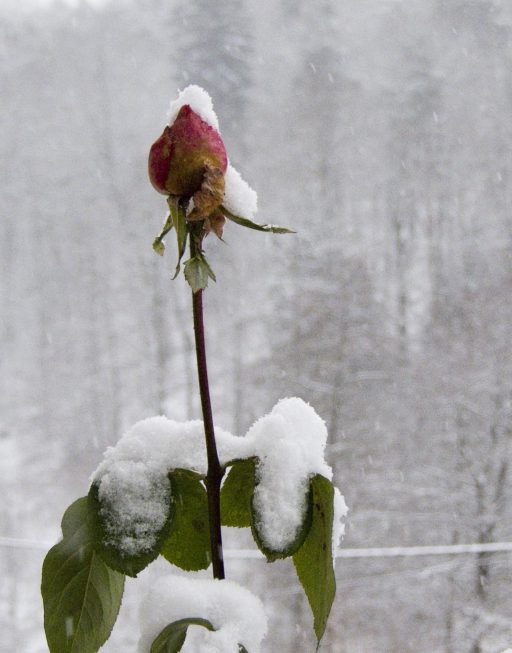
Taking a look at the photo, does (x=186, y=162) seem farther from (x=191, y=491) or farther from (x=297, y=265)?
(x=297, y=265)

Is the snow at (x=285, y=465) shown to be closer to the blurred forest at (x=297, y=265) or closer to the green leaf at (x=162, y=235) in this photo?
the green leaf at (x=162, y=235)

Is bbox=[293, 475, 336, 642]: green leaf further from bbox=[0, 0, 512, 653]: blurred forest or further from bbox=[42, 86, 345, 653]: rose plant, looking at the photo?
bbox=[0, 0, 512, 653]: blurred forest

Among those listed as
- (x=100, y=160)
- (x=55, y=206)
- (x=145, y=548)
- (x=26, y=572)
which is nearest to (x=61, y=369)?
(x=55, y=206)

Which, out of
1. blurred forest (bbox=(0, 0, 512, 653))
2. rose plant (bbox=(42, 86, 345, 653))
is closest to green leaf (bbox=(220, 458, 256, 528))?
rose plant (bbox=(42, 86, 345, 653))

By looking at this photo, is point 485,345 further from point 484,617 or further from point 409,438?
point 484,617

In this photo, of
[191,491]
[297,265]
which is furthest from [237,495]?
[297,265]
